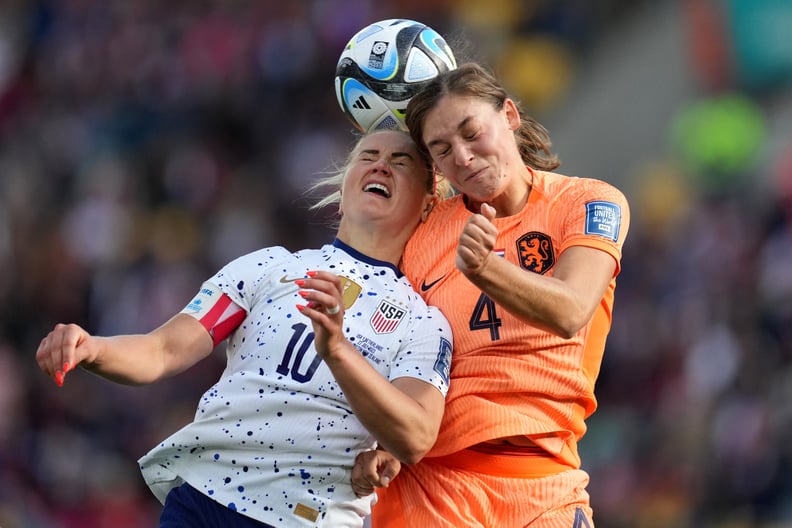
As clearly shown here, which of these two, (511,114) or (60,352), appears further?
(511,114)

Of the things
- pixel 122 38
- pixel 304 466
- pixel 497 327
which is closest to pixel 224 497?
pixel 304 466

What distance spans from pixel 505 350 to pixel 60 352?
1541 millimetres

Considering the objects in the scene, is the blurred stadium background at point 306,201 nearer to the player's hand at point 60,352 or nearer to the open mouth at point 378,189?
the open mouth at point 378,189

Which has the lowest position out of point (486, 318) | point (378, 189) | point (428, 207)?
point (486, 318)

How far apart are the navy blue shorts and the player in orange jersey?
43 cm

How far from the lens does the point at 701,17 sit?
16.2 m

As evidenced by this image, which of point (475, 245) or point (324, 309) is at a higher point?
point (475, 245)

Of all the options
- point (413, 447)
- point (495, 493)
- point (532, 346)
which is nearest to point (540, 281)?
point (532, 346)

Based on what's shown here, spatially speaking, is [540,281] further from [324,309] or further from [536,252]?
[324,309]

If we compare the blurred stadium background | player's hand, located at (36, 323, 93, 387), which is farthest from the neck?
the blurred stadium background

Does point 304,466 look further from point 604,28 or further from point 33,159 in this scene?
point 604,28

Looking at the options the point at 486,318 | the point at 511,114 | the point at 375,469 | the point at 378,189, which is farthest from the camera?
the point at 378,189

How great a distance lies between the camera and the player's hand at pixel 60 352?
4160mm

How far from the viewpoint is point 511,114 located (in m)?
4.98
